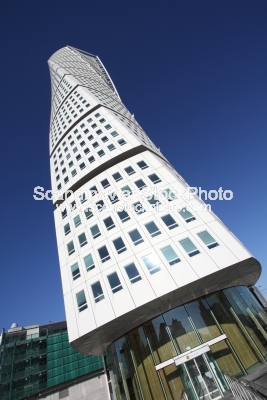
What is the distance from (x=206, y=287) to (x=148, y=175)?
12016 mm

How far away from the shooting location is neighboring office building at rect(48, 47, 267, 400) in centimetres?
1361

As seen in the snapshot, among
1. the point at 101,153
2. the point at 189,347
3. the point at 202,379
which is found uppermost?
the point at 101,153

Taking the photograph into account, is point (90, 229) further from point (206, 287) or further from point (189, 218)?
point (206, 287)

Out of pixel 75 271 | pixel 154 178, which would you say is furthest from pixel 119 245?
pixel 154 178

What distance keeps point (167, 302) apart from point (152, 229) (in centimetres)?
565

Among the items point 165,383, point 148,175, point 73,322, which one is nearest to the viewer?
point 165,383

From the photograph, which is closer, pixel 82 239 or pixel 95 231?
pixel 95 231

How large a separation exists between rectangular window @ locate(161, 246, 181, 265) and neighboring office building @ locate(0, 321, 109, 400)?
39202 millimetres

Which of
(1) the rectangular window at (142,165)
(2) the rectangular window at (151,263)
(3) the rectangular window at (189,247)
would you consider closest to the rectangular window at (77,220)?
(1) the rectangular window at (142,165)

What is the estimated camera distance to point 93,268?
59.0ft

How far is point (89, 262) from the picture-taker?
18.6 m

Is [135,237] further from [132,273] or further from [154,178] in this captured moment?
[154,178]

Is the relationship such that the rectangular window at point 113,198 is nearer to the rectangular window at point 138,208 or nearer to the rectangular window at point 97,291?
the rectangular window at point 138,208

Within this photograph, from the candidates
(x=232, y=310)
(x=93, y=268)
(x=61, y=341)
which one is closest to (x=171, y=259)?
(x=232, y=310)
